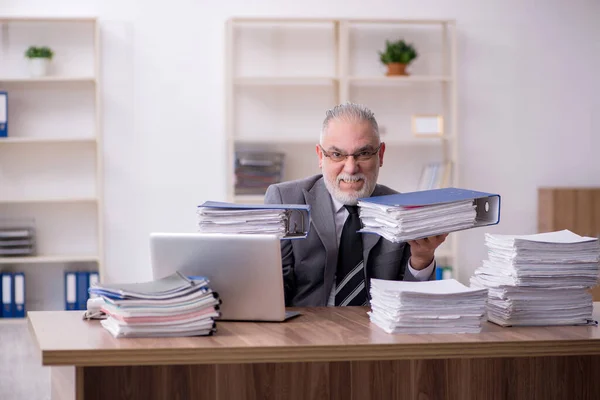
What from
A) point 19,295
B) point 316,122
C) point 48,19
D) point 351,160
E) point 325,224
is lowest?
point 19,295

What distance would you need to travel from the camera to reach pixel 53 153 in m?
5.52

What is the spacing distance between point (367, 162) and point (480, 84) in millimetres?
3257

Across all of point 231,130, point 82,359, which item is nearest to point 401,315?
point 82,359

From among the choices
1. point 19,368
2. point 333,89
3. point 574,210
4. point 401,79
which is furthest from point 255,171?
point 574,210

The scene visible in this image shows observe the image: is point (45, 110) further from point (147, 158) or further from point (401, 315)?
point (401, 315)

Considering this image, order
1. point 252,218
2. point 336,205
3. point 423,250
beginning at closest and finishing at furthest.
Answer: point 252,218
point 423,250
point 336,205

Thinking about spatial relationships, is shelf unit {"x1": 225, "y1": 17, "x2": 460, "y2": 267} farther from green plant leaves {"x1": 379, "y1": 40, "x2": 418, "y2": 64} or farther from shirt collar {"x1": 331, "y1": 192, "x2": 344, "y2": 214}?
shirt collar {"x1": 331, "y1": 192, "x2": 344, "y2": 214}

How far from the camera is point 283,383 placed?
2166 mm

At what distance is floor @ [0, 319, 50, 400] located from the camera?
13.9 feet

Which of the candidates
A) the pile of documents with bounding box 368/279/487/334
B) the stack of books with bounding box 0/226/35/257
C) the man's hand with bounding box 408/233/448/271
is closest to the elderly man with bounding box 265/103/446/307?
the man's hand with bounding box 408/233/448/271

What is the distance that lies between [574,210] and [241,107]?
7.68 ft

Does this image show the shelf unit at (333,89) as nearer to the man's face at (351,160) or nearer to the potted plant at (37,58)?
the potted plant at (37,58)

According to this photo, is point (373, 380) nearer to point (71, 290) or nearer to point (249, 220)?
point (249, 220)

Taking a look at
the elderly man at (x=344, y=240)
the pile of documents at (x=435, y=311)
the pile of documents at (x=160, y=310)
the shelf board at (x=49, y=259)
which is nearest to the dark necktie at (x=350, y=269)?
the elderly man at (x=344, y=240)
